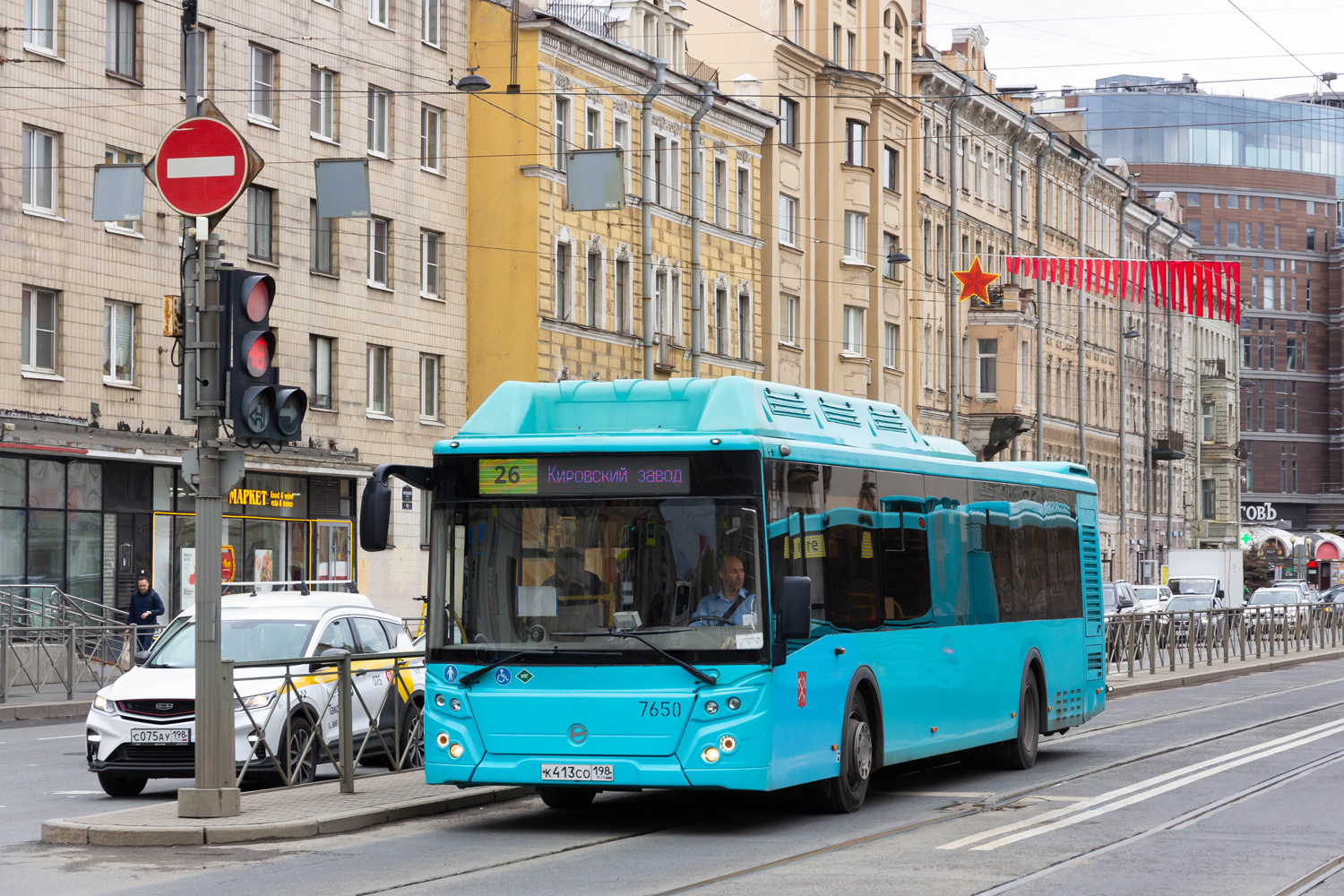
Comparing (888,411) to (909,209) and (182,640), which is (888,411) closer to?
(182,640)

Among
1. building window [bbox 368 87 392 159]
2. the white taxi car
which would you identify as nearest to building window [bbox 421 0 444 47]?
building window [bbox 368 87 392 159]

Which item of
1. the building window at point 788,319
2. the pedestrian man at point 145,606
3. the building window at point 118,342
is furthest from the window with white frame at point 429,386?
the building window at point 788,319

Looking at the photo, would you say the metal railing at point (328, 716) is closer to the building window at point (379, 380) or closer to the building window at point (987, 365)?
the building window at point (379, 380)

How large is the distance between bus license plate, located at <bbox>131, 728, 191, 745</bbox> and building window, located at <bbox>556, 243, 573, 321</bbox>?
Result: 32.1m

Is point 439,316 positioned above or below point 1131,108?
below

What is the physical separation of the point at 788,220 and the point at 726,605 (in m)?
47.2

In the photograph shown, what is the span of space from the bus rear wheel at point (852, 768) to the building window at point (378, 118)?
3130cm

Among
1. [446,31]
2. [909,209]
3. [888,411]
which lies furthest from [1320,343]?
[888,411]

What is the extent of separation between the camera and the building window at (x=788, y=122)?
59.0 m

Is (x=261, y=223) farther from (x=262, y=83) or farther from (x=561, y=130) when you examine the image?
(x=561, y=130)

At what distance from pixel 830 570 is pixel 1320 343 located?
143699 mm

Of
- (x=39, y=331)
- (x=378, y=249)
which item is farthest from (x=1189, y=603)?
(x=39, y=331)

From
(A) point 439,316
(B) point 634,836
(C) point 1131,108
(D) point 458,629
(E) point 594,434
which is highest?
(C) point 1131,108

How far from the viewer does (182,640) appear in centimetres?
1736
